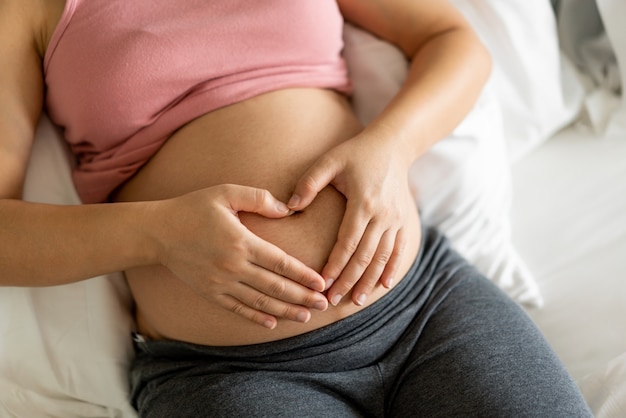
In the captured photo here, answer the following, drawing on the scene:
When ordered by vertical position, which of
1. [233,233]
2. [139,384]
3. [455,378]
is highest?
[233,233]

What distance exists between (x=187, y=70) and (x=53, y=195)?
30 cm

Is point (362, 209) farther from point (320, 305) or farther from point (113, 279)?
point (113, 279)

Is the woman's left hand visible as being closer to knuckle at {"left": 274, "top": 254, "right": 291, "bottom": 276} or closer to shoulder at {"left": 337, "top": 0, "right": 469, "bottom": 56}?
knuckle at {"left": 274, "top": 254, "right": 291, "bottom": 276}

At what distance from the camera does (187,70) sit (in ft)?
2.93

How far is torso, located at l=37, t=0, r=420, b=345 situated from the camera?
0.82 m

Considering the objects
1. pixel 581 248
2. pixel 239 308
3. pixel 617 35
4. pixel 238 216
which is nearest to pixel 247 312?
pixel 239 308

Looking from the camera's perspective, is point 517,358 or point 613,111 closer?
point 517,358

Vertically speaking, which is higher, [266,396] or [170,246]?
[170,246]

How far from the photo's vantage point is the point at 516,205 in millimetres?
1231

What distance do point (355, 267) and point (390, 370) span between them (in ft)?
0.53

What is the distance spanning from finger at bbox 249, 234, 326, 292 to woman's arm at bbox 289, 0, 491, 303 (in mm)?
28

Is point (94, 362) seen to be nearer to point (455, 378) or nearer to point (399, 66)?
point (455, 378)

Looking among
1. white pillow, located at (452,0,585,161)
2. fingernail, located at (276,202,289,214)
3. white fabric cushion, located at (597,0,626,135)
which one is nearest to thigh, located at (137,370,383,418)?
fingernail, located at (276,202,289,214)

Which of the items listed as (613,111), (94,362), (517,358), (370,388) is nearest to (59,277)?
(94,362)
